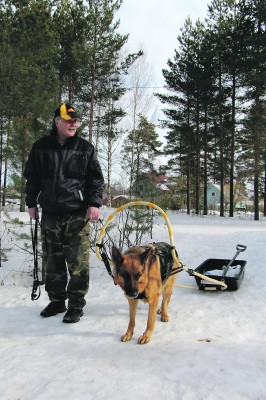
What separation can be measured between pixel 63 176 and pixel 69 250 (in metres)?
0.85

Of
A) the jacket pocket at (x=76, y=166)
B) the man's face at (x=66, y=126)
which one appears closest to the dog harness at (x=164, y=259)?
the jacket pocket at (x=76, y=166)

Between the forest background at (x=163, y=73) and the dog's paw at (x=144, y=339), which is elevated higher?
the forest background at (x=163, y=73)

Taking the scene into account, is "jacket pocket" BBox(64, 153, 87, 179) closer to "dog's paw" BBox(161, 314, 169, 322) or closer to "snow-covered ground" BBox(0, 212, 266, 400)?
"snow-covered ground" BBox(0, 212, 266, 400)

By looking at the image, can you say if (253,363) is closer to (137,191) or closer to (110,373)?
(110,373)

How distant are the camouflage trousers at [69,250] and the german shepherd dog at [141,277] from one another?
71 cm

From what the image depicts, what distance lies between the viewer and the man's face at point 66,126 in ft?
12.1

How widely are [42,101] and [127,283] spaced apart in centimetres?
621

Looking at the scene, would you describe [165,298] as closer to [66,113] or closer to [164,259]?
[164,259]

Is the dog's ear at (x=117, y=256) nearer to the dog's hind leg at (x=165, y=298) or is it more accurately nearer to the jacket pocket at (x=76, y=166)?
the dog's hind leg at (x=165, y=298)

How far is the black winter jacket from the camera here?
12.1ft

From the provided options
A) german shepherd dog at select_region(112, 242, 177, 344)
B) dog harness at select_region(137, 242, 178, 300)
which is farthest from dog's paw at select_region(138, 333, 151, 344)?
dog harness at select_region(137, 242, 178, 300)

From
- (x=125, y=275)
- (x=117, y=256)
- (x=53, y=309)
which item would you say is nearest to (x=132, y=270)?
(x=125, y=275)

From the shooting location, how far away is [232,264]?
5.94 m

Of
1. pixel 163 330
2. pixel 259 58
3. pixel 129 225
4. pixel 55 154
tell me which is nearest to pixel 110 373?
pixel 163 330
